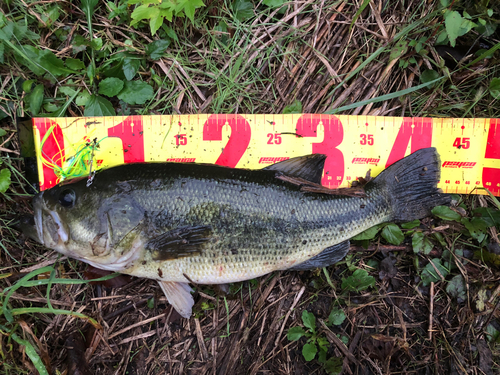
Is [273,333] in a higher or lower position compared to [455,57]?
lower

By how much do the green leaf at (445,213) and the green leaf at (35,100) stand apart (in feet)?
14.9

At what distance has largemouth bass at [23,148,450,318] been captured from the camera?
8.88 ft

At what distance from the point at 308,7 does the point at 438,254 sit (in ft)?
10.8

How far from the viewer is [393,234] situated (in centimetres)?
332

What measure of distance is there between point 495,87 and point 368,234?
87.1 inches

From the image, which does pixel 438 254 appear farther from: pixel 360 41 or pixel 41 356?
pixel 41 356

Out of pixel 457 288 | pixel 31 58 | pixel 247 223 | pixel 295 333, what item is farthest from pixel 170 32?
pixel 457 288

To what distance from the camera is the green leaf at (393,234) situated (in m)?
3.31

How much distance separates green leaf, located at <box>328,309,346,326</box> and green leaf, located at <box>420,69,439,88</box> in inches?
111

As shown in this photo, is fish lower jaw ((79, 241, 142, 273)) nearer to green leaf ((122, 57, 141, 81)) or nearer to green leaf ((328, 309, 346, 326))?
green leaf ((122, 57, 141, 81))

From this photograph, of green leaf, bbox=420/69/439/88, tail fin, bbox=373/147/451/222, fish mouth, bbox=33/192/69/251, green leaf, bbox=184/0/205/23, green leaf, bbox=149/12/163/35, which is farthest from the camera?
green leaf, bbox=420/69/439/88

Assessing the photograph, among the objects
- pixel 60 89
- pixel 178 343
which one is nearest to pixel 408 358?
pixel 178 343

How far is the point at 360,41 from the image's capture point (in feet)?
11.9

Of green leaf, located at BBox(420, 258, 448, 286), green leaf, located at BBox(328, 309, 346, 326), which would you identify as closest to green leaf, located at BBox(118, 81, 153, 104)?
green leaf, located at BBox(328, 309, 346, 326)
